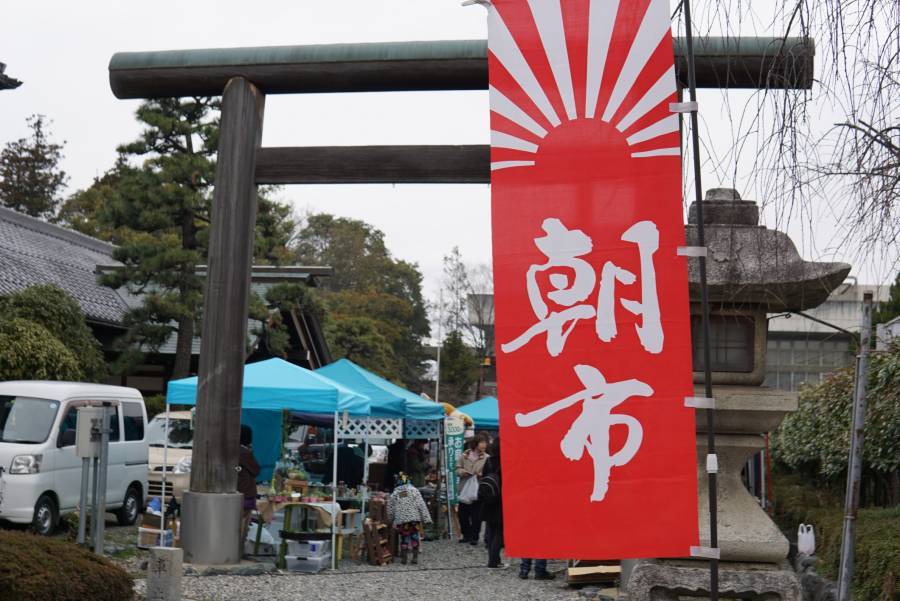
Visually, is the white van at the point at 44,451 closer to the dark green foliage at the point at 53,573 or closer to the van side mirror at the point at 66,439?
the van side mirror at the point at 66,439

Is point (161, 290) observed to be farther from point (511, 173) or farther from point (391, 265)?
point (391, 265)

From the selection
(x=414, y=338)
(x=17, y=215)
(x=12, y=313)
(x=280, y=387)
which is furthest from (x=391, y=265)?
(x=280, y=387)

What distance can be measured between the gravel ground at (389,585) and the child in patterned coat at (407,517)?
236 mm

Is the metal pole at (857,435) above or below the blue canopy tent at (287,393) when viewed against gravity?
below

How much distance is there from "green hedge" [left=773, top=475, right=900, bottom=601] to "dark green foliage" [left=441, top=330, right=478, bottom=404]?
33.0 m

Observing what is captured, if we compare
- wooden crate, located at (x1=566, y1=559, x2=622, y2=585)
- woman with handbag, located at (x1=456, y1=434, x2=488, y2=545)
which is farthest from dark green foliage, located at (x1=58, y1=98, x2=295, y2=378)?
wooden crate, located at (x1=566, y1=559, x2=622, y2=585)

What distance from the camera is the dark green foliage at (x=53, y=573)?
625 cm

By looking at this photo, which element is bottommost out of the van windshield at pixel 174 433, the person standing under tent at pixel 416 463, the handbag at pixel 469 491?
the handbag at pixel 469 491

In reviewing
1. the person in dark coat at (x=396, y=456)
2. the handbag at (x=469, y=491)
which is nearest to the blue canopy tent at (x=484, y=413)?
the person in dark coat at (x=396, y=456)

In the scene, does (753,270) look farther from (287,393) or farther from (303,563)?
(303,563)

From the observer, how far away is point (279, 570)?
38.1 ft

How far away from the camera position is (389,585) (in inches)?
441

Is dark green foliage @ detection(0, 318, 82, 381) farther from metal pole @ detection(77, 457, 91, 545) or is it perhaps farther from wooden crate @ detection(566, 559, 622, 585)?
wooden crate @ detection(566, 559, 622, 585)

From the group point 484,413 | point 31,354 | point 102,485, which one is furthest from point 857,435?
point 484,413
